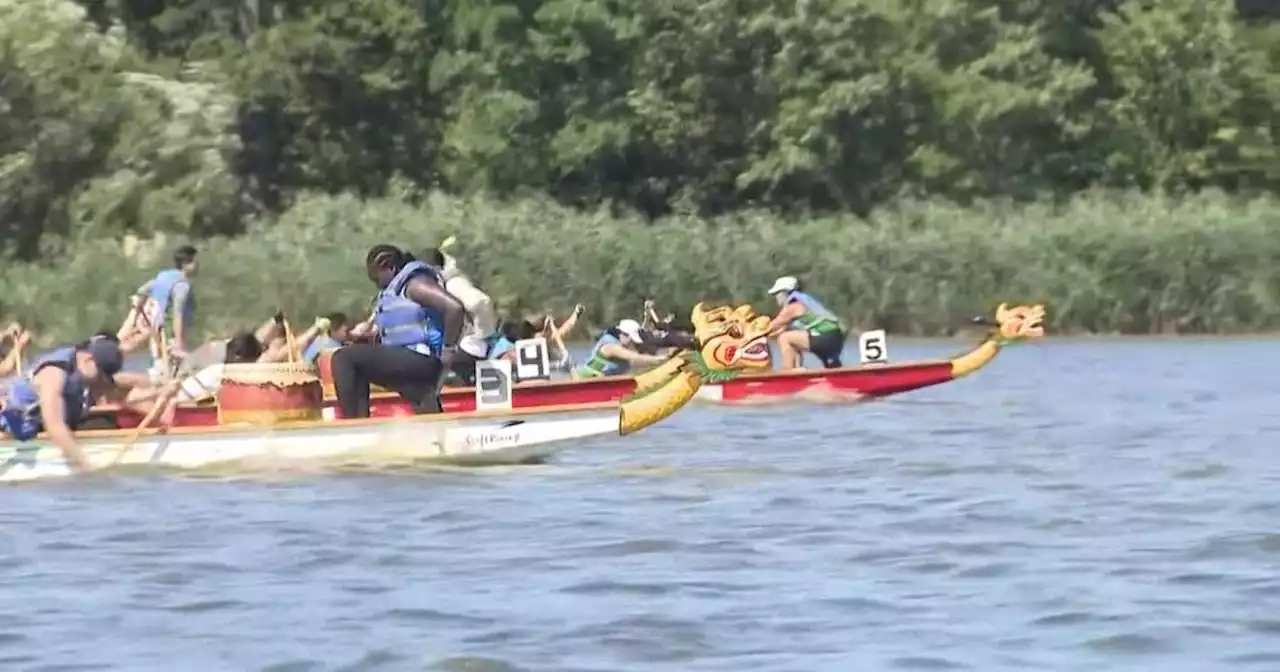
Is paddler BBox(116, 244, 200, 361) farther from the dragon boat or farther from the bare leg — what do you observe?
the bare leg

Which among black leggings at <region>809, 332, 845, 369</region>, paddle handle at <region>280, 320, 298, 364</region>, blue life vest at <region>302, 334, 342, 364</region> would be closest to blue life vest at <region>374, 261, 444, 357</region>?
paddle handle at <region>280, 320, 298, 364</region>

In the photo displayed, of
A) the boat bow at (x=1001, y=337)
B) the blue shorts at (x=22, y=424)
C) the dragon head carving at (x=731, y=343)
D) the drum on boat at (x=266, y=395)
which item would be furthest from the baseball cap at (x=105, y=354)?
the boat bow at (x=1001, y=337)

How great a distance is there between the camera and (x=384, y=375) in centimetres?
1947

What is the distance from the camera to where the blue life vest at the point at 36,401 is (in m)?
18.9

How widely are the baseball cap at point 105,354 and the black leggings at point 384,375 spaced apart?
1400 millimetres

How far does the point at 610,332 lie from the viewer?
27656 millimetres

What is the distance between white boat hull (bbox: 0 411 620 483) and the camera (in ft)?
63.0

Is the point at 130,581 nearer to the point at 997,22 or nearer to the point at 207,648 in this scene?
the point at 207,648

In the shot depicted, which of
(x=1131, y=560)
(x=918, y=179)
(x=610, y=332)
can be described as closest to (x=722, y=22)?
(x=918, y=179)

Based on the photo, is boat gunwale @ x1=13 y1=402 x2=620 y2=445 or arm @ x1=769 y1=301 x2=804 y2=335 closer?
boat gunwale @ x1=13 y1=402 x2=620 y2=445

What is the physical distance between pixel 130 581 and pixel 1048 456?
377 inches

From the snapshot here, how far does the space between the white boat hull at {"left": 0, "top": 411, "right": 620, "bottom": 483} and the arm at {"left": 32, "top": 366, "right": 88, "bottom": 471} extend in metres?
0.13

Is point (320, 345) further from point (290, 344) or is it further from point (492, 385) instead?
point (492, 385)

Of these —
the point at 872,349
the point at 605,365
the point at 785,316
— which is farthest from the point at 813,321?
the point at 605,365
